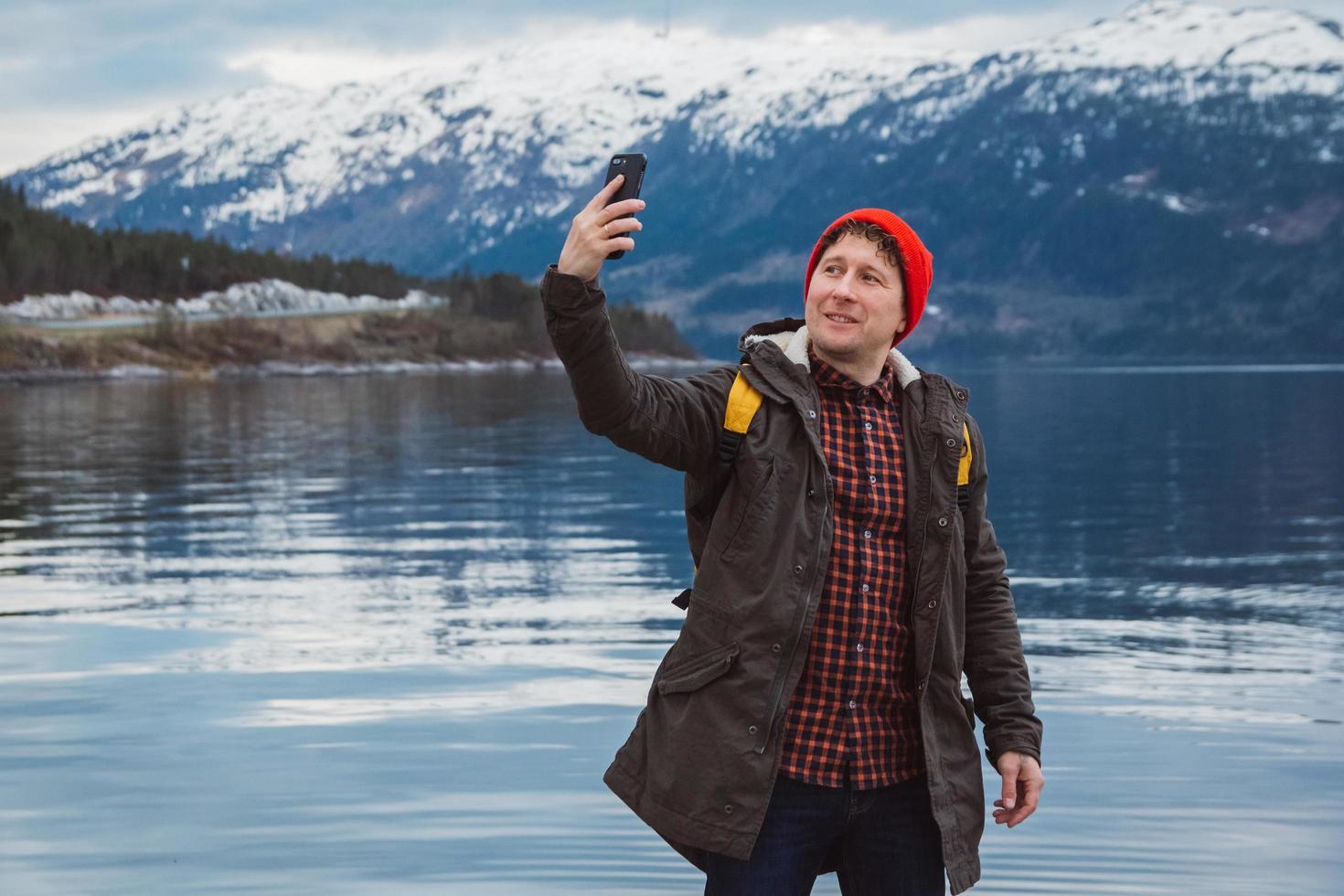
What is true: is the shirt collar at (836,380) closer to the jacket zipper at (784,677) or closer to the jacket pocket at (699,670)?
the jacket zipper at (784,677)

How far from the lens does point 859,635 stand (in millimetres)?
3748

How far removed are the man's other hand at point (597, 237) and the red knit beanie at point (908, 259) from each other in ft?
1.70

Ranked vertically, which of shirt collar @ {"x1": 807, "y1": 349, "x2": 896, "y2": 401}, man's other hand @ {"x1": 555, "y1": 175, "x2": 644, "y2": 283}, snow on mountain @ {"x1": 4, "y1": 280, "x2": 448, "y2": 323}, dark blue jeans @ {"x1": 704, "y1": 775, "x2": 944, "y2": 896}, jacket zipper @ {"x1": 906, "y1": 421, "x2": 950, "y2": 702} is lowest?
dark blue jeans @ {"x1": 704, "y1": 775, "x2": 944, "y2": 896}

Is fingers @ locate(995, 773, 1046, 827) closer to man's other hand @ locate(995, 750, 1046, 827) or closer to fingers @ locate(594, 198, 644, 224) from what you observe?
man's other hand @ locate(995, 750, 1046, 827)

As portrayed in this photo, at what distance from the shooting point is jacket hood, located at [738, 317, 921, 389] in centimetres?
387

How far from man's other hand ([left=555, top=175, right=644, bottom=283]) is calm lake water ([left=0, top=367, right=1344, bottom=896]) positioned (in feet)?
11.8

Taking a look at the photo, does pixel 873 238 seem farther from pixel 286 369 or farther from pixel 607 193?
pixel 286 369

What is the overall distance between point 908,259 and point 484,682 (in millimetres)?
7230

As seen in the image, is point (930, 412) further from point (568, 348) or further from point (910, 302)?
point (568, 348)

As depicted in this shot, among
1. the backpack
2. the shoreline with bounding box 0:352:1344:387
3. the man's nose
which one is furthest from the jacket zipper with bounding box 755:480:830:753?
the shoreline with bounding box 0:352:1344:387

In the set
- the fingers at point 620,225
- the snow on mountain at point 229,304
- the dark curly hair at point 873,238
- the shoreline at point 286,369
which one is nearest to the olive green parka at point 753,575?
the fingers at point 620,225

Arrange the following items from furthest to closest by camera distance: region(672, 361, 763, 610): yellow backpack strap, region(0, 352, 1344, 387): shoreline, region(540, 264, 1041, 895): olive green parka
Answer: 1. region(0, 352, 1344, 387): shoreline
2. region(672, 361, 763, 610): yellow backpack strap
3. region(540, 264, 1041, 895): olive green parka

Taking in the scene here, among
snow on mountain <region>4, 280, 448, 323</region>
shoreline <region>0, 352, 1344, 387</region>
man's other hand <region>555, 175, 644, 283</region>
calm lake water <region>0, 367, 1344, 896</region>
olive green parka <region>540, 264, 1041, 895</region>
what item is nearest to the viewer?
man's other hand <region>555, 175, 644, 283</region>

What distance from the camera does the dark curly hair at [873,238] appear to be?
3.89 metres
